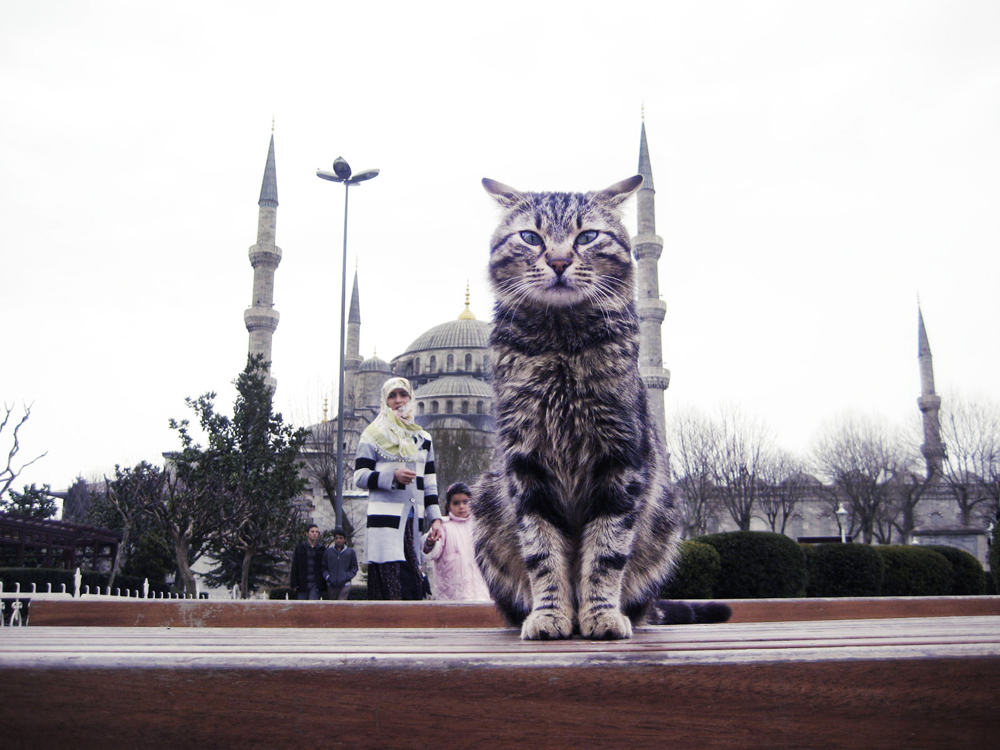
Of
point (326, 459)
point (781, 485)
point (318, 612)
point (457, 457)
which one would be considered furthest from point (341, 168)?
point (781, 485)

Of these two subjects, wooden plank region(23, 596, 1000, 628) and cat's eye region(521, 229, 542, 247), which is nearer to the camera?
cat's eye region(521, 229, 542, 247)

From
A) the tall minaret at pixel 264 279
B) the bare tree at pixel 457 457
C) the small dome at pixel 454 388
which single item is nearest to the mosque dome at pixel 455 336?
the small dome at pixel 454 388

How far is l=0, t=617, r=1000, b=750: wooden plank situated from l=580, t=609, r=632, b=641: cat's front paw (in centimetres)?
71

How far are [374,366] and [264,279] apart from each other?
72.6 feet

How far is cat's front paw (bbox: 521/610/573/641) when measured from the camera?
6.04 ft

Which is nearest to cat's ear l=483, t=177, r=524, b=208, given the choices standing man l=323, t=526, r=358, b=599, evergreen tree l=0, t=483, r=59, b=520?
standing man l=323, t=526, r=358, b=599

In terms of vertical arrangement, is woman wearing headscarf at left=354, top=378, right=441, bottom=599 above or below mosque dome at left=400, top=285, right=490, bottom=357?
below

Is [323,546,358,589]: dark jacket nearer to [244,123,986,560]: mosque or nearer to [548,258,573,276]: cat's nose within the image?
[548,258,573,276]: cat's nose

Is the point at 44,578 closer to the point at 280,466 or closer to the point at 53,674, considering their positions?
the point at 280,466

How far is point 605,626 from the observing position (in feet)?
5.99

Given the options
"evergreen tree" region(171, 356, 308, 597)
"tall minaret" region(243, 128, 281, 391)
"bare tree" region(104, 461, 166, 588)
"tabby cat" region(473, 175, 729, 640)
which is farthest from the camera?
"tall minaret" region(243, 128, 281, 391)

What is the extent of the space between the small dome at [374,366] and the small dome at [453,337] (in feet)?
22.0

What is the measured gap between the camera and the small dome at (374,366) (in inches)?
2122

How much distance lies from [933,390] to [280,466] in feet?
115
